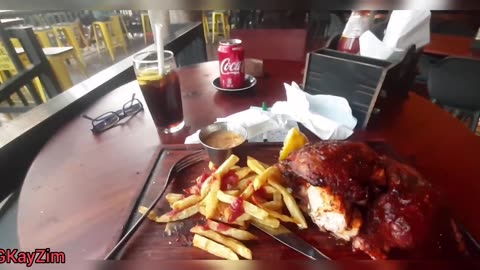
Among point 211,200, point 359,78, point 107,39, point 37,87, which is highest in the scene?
point 359,78

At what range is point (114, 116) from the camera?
1.30 metres

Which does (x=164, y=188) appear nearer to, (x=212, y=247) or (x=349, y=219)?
(x=212, y=247)

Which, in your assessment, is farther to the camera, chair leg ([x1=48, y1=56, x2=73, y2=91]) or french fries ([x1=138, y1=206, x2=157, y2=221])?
chair leg ([x1=48, y1=56, x2=73, y2=91])

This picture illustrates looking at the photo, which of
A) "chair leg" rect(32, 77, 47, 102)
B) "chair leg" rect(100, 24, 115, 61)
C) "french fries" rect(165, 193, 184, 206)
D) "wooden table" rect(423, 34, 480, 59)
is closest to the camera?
"french fries" rect(165, 193, 184, 206)

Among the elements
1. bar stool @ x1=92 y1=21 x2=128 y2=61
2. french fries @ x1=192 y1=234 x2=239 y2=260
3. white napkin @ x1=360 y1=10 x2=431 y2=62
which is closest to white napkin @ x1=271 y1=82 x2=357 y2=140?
white napkin @ x1=360 y1=10 x2=431 y2=62

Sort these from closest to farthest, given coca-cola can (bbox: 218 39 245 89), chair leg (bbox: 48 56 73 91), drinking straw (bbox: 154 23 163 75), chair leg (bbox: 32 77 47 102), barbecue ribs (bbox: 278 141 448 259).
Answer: barbecue ribs (bbox: 278 141 448 259), drinking straw (bbox: 154 23 163 75), coca-cola can (bbox: 218 39 245 89), chair leg (bbox: 32 77 47 102), chair leg (bbox: 48 56 73 91)

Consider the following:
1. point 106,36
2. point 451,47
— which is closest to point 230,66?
point 451,47

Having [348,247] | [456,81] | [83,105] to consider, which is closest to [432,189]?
[348,247]

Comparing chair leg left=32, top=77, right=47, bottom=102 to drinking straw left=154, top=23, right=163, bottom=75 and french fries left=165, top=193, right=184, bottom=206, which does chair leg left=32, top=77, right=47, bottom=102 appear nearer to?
drinking straw left=154, top=23, right=163, bottom=75

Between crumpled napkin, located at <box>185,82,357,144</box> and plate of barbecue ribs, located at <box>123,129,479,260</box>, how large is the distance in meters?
0.37

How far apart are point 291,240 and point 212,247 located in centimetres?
18

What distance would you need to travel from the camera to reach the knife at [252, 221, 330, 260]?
630 millimetres

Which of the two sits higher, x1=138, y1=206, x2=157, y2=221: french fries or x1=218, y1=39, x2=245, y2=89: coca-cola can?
x1=218, y1=39, x2=245, y2=89: coca-cola can

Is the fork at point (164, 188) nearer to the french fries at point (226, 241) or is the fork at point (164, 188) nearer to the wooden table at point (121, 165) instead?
the wooden table at point (121, 165)
